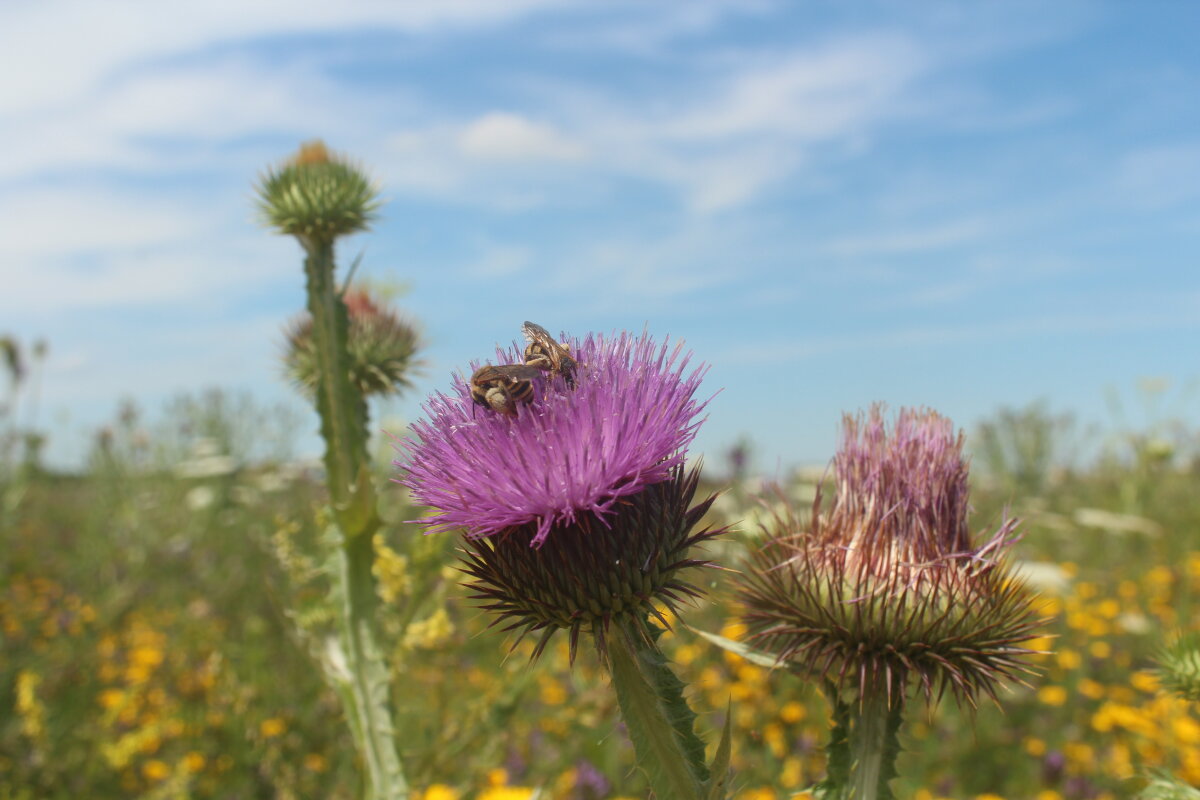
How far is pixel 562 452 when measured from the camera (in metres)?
2.09

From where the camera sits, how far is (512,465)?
2115 mm

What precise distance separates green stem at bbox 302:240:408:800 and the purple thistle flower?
1032 mm

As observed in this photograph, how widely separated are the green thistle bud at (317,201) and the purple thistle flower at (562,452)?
7.18 feet

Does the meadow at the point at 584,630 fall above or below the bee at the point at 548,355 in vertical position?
below

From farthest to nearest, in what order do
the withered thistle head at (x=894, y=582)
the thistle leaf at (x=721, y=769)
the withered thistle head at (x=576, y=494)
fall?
1. the withered thistle head at (x=894, y=582)
2. the withered thistle head at (x=576, y=494)
3. the thistle leaf at (x=721, y=769)

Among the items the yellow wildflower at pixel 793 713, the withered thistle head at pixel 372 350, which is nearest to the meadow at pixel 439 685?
the yellow wildflower at pixel 793 713

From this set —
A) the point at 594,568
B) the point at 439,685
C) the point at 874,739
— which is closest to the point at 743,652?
the point at 874,739

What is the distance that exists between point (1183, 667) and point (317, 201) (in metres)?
4.12

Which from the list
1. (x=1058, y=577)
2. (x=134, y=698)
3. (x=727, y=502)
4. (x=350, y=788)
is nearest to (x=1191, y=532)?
(x=1058, y=577)

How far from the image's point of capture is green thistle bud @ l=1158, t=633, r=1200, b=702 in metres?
2.94

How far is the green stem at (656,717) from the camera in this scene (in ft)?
6.56

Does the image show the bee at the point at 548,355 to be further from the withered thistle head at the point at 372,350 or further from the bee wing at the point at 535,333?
the withered thistle head at the point at 372,350

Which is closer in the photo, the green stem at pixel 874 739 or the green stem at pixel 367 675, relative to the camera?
the green stem at pixel 874 739

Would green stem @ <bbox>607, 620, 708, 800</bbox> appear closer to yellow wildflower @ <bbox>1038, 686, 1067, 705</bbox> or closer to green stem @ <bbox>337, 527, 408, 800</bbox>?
green stem @ <bbox>337, 527, 408, 800</bbox>
